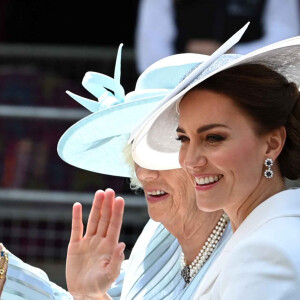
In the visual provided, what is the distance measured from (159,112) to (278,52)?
359mm

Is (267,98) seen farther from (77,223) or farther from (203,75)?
(77,223)

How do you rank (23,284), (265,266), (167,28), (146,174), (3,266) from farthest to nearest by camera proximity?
1. (167,28)
2. (146,174)
3. (23,284)
4. (3,266)
5. (265,266)

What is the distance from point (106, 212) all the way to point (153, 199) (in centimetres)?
41

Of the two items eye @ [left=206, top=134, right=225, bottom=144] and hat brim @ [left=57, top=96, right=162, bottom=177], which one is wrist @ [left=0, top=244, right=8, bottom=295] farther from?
eye @ [left=206, top=134, right=225, bottom=144]

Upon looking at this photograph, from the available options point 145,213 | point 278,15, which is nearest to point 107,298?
point 145,213

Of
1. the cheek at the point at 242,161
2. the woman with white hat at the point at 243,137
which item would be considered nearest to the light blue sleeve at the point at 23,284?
the woman with white hat at the point at 243,137

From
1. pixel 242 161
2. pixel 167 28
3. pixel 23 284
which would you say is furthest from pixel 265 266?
pixel 167 28

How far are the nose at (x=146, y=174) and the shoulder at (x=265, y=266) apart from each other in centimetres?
115

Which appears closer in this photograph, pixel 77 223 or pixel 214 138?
pixel 214 138

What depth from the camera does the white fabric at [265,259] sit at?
81.7 inches

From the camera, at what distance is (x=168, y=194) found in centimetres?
337

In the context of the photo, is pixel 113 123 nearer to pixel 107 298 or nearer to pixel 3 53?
pixel 107 298

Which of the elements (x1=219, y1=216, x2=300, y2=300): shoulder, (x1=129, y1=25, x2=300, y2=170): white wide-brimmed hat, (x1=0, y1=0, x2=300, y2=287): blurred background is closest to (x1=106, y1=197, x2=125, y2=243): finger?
(x1=129, y1=25, x2=300, y2=170): white wide-brimmed hat

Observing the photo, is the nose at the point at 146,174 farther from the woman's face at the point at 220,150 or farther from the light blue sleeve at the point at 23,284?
the woman's face at the point at 220,150
